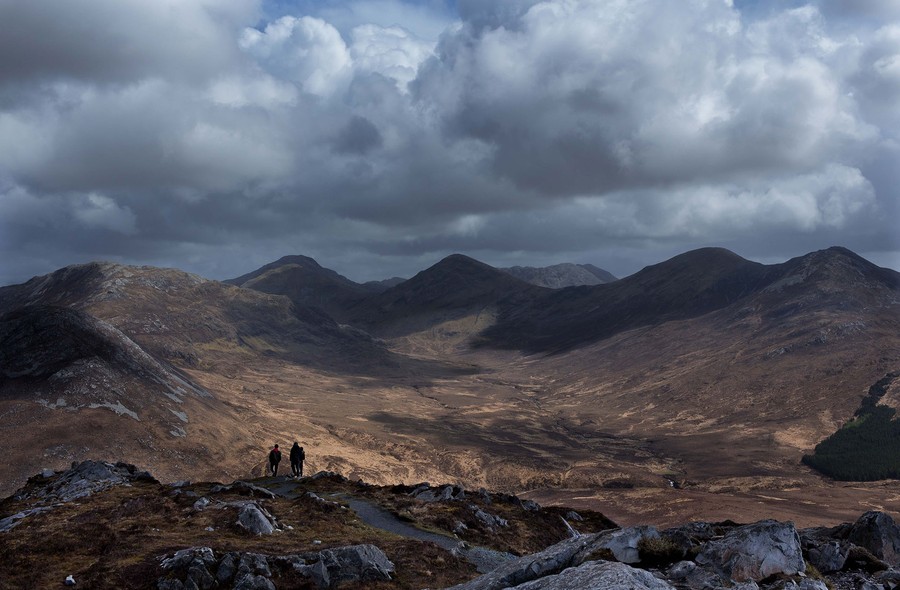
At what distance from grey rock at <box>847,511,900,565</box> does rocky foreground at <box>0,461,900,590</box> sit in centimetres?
6

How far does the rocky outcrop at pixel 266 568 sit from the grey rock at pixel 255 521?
20.0ft

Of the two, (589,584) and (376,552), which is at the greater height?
(589,584)

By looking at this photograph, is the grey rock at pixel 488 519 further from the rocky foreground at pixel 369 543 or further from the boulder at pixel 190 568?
the boulder at pixel 190 568

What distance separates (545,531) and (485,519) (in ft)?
15.8

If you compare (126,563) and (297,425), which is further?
(297,425)

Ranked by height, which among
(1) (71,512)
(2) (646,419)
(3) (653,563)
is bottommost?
(2) (646,419)

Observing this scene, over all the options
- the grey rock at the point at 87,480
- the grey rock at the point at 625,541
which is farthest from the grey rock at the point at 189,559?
the grey rock at the point at 87,480

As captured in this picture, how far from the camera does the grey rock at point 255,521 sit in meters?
35.4

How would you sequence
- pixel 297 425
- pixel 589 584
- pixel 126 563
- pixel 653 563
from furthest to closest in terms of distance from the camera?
pixel 297 425 < pixel 126 563 < pixel 653 563 < pixel 589 584

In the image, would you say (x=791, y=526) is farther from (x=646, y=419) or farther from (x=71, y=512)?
(x=646, y=419)

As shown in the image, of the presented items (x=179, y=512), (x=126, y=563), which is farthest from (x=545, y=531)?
(x=126, y=563)

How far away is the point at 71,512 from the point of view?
4100 centimetres

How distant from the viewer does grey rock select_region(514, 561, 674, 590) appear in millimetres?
14320

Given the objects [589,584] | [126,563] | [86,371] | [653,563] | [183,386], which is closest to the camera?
[589,584]
